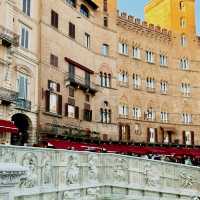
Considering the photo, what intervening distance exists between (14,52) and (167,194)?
47.5ft

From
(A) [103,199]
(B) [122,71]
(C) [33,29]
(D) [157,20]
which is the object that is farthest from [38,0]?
(D) [157,20]

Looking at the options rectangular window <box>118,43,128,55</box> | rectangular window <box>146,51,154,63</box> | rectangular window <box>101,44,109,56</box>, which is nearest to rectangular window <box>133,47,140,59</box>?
rectangular window <box>118,43,128,55</box>

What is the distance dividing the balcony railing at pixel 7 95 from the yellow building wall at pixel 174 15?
99.4 feet

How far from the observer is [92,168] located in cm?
1991

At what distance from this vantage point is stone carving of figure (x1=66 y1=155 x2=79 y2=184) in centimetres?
1789

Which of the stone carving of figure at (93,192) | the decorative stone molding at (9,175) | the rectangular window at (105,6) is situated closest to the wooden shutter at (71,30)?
the rectangular window at (105,6)

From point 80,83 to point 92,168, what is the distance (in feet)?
58.7

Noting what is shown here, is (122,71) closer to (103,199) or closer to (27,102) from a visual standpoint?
(27,102)

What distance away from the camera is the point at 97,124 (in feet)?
132

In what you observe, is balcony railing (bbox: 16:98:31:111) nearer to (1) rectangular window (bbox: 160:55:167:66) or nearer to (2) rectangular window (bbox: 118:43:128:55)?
(2) rectangular window (bbox: 118:43:128:55)

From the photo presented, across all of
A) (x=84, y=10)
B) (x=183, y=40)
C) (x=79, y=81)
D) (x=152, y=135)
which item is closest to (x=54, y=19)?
(x=79, y=81)

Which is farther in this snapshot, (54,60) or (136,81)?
(136,81)

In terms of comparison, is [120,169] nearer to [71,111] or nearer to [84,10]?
[71,111]

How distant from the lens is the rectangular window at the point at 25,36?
3025 centimetres
